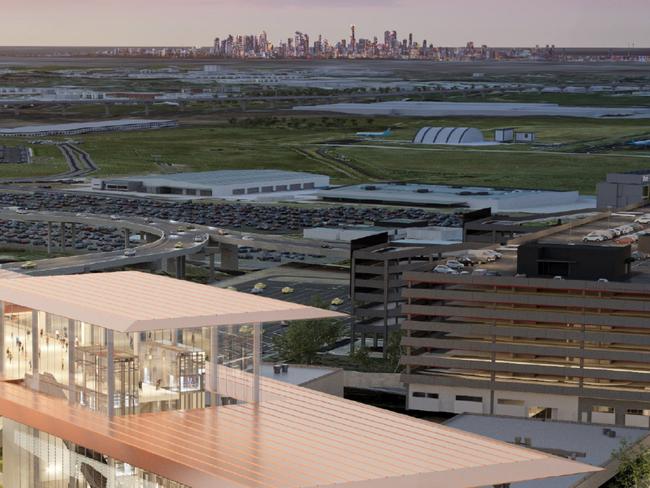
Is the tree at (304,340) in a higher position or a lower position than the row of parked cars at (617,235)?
lower

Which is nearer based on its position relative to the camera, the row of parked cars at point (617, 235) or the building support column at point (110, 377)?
the building support column at point (110, 377)

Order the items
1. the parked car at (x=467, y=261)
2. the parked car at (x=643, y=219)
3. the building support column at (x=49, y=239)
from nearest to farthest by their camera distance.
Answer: the parked car at (x=467, y=261), the parked car at (x=643, y=219), the building support column at (x=49, y=239)

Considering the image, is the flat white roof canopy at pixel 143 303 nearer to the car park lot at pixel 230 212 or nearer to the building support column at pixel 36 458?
the building support column at pixel 36 458

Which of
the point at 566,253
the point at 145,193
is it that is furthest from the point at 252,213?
the point at 566,253

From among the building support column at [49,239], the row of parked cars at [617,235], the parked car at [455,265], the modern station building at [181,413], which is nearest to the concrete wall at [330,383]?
the parked car at [455,265]

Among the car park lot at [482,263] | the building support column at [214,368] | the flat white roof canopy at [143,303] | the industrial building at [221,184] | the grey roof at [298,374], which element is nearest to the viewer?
the flat white roof canopy at [143,303]

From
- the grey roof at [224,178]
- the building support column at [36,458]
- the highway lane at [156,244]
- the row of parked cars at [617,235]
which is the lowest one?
the grey roof at [224,178]

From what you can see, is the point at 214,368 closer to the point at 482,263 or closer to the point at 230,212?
the point at 482,263

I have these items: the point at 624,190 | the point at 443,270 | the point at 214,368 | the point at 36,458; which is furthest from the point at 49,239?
the point at 214,368
